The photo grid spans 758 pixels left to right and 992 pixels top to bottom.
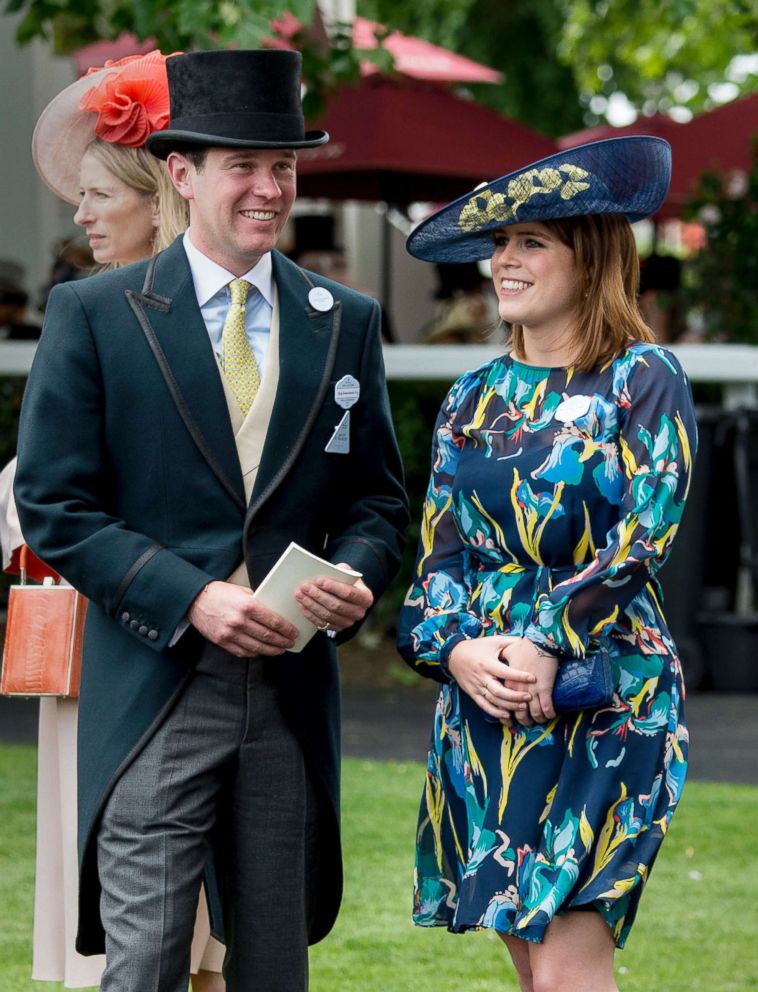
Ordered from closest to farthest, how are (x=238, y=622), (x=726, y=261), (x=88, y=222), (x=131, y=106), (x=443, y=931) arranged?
(x=238, y=622), (x=131, y=106), (x=88, y=222), (x=443, y=931), (x=726, y=261)

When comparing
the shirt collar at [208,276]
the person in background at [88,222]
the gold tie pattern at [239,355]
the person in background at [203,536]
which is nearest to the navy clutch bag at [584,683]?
the person in background at [203,536]

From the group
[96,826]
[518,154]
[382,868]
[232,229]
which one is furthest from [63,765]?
[518,154]

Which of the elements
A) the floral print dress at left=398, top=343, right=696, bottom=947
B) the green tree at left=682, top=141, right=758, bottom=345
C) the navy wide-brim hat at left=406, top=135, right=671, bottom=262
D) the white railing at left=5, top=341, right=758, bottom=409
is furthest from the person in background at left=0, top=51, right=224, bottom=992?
the green tree at left=682, top=141, right=758, bottom=345

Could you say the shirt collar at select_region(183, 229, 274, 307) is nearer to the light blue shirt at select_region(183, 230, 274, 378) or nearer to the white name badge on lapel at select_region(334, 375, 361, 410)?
the light blue shirt at select_region(183, 230, 274, 378)

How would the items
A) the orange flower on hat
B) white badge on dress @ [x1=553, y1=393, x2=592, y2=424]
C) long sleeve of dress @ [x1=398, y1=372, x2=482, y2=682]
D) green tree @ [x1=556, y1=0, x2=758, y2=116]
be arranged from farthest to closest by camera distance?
green tree @ [x1=556, y1=0, x2=758, y2=116] → the orange flower on hat → long sleeve of dress @ [x1=398, y1=372, x2=482, y2=682] → white badge on dress @ [x1=553, y1=393, x2=592, y2=424]

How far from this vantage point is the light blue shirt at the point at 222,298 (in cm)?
373

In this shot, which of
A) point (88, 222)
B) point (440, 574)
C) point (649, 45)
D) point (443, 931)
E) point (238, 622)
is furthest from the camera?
point (649, 45)

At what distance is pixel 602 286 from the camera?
3908 millimetres

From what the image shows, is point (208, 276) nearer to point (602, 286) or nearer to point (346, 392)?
point (346, 392)

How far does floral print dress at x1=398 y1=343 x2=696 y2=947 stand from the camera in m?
3.73

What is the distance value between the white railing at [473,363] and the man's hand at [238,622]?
6.93 m

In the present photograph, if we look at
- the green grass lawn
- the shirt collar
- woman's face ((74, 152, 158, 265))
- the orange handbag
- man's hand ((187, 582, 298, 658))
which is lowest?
the green grass lawn

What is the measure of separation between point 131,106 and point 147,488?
3.29 feet

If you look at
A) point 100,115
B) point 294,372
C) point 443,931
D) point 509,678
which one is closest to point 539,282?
point 294,372
